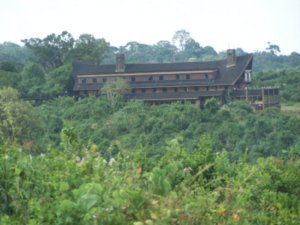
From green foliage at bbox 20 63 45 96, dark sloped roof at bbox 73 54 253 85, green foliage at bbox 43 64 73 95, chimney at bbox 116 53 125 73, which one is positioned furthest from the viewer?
chimney at bbox 116 53 125 73

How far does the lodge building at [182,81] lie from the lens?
79.5 feet

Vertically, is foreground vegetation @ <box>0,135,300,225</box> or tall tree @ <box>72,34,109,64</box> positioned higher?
tall tree @ <box>72,34,109,64</box>

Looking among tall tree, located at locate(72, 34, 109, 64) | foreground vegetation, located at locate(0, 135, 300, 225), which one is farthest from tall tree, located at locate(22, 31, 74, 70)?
foreground vegetation, located at locate(0, 135, 300, 225)

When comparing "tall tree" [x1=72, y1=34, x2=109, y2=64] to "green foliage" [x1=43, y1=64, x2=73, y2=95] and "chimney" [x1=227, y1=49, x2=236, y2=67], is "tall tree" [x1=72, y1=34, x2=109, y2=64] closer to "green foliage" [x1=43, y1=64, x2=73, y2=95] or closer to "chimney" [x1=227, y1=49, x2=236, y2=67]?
"green foliage" [x1=43, y1=64, x2=73, y2=95]

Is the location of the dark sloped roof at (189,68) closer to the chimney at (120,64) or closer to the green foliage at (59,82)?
the chimney at (120,64)

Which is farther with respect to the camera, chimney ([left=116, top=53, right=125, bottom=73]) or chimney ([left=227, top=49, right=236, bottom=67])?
chimney ([left=116, top=53, right=125, bottom=73])

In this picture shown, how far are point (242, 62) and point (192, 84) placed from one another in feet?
9.52

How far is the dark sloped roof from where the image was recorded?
25625mm

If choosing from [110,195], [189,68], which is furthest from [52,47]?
[110,195]

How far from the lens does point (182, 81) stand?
2555 cm

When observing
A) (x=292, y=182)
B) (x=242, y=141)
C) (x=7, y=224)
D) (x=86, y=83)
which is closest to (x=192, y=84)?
(x=86, y=83)

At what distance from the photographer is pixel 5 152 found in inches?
101

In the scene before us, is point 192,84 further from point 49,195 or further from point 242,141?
point 49,195

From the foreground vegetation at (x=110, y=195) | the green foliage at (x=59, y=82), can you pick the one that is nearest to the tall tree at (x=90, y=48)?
the green foliage at (x=59, y=82)
